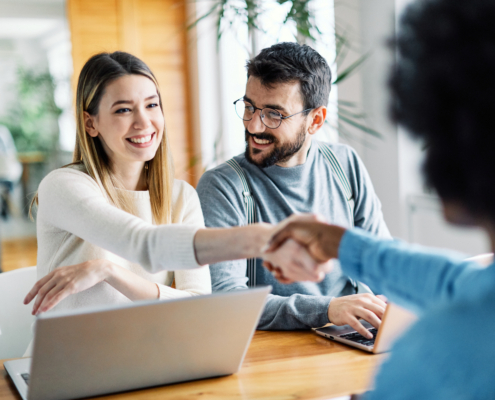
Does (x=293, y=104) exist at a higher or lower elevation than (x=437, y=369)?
higher

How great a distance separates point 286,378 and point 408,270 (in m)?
0.41

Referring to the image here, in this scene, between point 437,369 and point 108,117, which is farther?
point 108,117

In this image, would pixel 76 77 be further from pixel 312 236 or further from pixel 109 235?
pixel 312 236

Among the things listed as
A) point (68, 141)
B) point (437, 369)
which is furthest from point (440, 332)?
point (68, 141)

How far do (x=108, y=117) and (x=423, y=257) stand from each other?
1062mm

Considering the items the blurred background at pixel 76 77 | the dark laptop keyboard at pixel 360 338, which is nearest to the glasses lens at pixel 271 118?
the dark laptop keyboard at pixel 360 338

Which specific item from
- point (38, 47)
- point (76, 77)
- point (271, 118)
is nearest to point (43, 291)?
point (271, 118)

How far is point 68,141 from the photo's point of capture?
4.79m

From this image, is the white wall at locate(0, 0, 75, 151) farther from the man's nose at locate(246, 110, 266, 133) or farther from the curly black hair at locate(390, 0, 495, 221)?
the curly black hair at locate(390, 0, 495, 221)

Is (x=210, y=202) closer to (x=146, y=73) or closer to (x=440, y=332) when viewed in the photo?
(x=146, y=73)

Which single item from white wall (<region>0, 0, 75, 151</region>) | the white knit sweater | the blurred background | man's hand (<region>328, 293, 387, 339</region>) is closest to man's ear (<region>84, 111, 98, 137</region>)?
the white knit sweater

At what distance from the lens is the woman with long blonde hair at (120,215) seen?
1.15 m

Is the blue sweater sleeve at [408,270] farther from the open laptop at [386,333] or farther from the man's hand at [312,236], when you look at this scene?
the open laptop at [386,333]

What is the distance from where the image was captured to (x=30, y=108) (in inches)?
185
